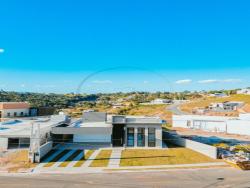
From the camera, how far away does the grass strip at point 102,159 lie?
2561 cm

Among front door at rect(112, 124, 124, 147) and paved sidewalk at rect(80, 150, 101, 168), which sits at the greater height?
front door at rect(112, 124, 124, 147)

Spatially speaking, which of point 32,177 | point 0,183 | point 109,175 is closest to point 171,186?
point 109,175

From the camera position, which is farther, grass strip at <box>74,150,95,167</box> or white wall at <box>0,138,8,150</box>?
white wall at <box>0,138,8,150</box>

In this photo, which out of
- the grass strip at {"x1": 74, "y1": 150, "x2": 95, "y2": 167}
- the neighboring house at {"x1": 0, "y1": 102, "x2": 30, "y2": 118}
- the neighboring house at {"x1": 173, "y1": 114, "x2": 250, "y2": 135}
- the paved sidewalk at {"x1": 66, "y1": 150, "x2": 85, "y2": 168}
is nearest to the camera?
the paved sidewalk at {"x1": 66, "y1": 150, "x2": 85, "y2": 168}

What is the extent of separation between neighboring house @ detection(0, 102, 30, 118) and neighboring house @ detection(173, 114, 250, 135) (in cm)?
4332

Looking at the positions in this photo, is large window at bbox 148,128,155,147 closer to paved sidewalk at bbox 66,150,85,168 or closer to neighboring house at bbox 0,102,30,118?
paved sidewalk at bbox 66,150,85,168

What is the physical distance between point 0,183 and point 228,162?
2221 cm

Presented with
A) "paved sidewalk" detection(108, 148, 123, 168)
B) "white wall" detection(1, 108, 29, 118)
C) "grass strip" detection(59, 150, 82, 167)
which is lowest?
"grass strip" detection(59, 150, 82, 167)

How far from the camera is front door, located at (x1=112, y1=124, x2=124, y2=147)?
117ft

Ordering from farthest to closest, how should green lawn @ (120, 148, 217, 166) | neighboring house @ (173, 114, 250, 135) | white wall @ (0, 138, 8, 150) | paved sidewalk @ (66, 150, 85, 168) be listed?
neighboring house @ (173, 114, 250, 135), white wall @ (0, 138, 8, 150), green lawn @ (120, 148, 217, 166), paved sidewalk @ (66, 150, 85, 168)

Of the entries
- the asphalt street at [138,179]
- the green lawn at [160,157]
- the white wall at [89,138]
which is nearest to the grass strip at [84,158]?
the asphalt street at [138,179]

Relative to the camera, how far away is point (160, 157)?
29.0 metres

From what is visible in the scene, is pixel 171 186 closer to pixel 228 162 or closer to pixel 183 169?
pixel 183 169

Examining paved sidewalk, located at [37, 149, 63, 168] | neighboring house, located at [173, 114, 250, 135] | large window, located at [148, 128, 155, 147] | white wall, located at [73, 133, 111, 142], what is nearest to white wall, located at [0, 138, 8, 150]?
paved sidewalk, located at [37, 149, 63, 168]
